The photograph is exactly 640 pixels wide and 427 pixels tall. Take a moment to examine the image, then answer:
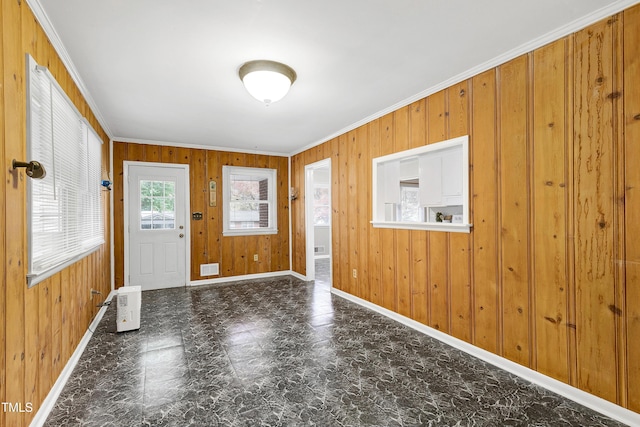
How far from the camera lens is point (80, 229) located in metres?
2.82

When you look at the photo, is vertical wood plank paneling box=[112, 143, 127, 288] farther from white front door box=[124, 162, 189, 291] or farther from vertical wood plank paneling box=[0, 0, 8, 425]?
vertical wood plank paneling box=[0, 0, 8, 425]

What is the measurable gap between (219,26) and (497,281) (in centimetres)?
281

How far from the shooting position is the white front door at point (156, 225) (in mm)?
5039

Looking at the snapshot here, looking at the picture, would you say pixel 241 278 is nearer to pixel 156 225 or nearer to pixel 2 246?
pixel 156 225

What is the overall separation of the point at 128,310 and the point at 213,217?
2525 millimetres

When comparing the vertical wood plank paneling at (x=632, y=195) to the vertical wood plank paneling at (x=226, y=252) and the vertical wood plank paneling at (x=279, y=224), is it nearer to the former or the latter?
the vertical wood plank paneling at (x=279, y=224)

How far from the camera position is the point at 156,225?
5.20 metres

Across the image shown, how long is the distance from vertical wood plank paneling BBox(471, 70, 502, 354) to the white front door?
14.9 ft

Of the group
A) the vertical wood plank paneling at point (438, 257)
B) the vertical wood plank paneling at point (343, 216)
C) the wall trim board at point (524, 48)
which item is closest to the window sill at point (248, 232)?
the vertical wood plank paneling at point (343, 216)

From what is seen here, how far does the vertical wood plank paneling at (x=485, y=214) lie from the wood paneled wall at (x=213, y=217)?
4098 millimetres

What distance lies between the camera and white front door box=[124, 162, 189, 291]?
5039 mm

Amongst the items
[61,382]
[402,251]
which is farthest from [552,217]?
[61,382]

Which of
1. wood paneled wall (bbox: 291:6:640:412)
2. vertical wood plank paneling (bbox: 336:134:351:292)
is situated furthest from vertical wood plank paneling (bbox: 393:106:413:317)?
vertical wood plank paneling (bbox: 336:134:351:292)

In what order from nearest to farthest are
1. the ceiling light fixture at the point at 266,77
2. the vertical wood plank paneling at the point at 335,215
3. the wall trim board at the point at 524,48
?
1. the wall trim board at the point at 524,48
2. the ceiling light fixture at the point at 266,77
3. the vertical wood plank paneling at the point at 335,215
